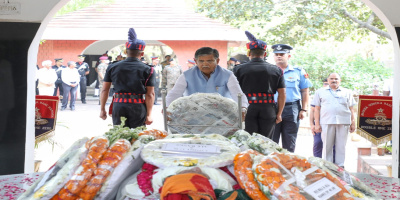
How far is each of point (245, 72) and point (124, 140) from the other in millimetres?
3781

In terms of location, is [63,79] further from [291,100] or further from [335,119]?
[335,119]

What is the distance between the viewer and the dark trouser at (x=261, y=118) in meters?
6.13

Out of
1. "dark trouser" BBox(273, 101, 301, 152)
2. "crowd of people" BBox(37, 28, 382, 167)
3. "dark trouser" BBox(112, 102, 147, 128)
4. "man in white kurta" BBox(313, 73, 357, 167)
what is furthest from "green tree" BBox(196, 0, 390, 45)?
"dark trouser" BBox(112, 102, 147, 128)

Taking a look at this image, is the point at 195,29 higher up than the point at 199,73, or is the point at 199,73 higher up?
the point at 195,29

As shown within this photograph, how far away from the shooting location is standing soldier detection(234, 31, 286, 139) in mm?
6098

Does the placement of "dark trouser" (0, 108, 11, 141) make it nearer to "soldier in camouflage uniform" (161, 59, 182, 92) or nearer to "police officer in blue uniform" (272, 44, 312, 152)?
"police officer in blue uniform" (272, 44, 312, 152)

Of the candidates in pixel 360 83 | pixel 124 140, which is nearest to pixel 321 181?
pixel 124 140

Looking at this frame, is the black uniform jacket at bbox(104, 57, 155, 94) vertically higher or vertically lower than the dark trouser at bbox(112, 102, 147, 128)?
higher

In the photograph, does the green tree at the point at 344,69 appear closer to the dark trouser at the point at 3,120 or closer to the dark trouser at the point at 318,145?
the dark trouser at the point at 318,145

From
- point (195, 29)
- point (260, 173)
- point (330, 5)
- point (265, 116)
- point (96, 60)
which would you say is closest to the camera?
point (260, 173)

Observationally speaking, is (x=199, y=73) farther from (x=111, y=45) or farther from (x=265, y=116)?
(x=111, y=45)

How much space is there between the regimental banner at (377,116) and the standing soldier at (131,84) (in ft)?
8.30

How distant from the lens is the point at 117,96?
6297 mm

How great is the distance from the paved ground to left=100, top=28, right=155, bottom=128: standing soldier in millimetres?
929
